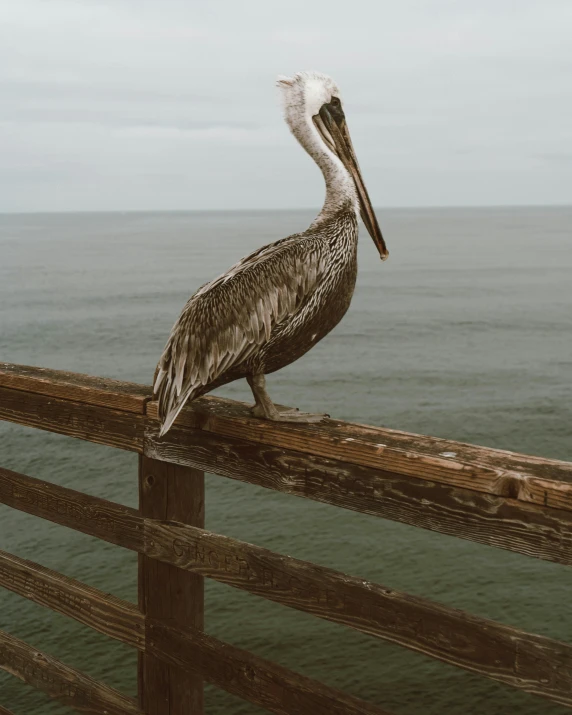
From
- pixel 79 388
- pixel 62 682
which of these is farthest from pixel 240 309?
pixel 62 682

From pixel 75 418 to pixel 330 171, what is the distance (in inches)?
57.1

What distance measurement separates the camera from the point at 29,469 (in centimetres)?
1318

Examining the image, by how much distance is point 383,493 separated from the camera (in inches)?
84.7

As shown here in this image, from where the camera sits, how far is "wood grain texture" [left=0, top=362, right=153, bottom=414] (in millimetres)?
2795

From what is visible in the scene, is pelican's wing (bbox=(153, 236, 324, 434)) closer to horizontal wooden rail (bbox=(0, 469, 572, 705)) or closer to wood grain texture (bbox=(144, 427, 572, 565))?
wood grain texture (bbox=(144, 427, 572, 565))

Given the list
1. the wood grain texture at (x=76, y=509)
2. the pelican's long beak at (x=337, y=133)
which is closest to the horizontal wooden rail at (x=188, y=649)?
the wood grain texture at (x=76, y=509)

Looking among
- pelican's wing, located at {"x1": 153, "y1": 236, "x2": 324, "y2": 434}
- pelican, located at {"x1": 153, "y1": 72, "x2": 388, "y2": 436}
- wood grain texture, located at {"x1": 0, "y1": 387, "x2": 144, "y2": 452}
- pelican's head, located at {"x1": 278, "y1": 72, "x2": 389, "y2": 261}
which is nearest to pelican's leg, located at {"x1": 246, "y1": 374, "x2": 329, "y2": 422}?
pelican, located at {"x1": 153, "y1": 72, "x2": 388, "y2": 436}

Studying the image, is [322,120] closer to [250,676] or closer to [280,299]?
[280,299]

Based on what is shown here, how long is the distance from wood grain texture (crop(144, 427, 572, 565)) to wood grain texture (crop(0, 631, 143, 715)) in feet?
3.01

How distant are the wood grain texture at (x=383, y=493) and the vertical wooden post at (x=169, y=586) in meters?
0.10

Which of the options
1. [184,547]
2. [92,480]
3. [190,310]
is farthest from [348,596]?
[92,480]

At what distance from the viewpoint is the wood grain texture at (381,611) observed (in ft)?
6.25

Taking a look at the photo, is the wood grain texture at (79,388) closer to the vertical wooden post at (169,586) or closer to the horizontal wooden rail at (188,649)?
the vertical wooden post at (169,586)

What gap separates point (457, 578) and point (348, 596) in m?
7.82
